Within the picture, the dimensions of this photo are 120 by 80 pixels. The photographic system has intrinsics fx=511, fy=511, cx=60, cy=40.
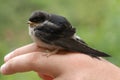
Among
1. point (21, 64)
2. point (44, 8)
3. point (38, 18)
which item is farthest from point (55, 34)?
point (44, 8)

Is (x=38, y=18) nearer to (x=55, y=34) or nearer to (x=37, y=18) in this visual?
(x=37, y=18)

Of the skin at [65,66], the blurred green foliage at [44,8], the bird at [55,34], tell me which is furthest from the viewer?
the blurred green foliage at [44,8]

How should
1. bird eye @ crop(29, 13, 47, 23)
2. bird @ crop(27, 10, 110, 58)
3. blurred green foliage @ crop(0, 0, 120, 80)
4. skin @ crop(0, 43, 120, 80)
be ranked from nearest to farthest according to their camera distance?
skin @ crop(0, 43, 120, 80), bird @ crop(27, 10, 110, 58), bird eye @ crop(29, 13, 47, 23), blurred green foliage @ crop(0, 0, 120, 80)

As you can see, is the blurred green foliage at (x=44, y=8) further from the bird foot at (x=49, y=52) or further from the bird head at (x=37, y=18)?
the bird foot at (x=49, y=52)

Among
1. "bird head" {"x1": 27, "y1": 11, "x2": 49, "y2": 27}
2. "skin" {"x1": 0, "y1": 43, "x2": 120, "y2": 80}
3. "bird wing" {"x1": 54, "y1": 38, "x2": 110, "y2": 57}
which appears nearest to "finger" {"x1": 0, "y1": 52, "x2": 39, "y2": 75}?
"skin" {"x1": 0, "y1": 43, "x2": 120, "y2": 80}

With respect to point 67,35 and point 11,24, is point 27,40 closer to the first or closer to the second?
point 11,24

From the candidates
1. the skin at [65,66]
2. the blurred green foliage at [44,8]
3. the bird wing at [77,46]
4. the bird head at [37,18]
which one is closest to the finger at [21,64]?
the skin at [65,66]

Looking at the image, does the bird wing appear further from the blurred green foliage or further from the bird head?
the blurred green foliage

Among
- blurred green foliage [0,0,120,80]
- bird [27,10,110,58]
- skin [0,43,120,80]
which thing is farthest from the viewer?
blurred green foliage [0,0,120,80]
